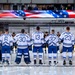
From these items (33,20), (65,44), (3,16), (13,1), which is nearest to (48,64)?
(65,44)

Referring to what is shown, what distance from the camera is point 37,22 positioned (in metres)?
29.5

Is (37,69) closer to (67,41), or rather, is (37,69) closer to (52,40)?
(52,40)

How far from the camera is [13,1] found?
1570 inches

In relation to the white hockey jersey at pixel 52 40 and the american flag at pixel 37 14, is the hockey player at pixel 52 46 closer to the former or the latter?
the white hockey jersey at pixel 52 40

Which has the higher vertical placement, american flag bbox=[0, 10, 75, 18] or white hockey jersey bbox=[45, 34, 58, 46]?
white hockey jersey bbox=[45, 34, 58, 46]

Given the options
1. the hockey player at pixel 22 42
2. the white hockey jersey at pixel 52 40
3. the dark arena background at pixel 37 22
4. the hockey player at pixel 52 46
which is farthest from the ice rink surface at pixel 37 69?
the white hockey jersey at pixel 52 40

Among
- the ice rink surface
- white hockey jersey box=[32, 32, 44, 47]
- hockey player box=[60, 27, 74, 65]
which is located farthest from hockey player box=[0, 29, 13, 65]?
hockey player box=[60, 27, 74, 65]

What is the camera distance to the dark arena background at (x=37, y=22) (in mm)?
15570

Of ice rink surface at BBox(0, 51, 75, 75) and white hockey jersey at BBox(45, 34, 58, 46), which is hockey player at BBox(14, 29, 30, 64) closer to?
ice rink surface at BBox(0, 51, 75, 75)

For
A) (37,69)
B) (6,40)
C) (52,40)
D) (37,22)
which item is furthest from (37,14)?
(37,69)

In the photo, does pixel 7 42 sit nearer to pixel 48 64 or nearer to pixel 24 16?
pixel 48 64

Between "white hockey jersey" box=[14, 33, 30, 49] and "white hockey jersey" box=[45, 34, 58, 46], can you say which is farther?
"white hockey jersey" box=[45, 34, 58, 46]

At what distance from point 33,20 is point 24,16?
A: 1.90 meters

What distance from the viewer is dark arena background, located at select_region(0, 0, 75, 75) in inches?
613
